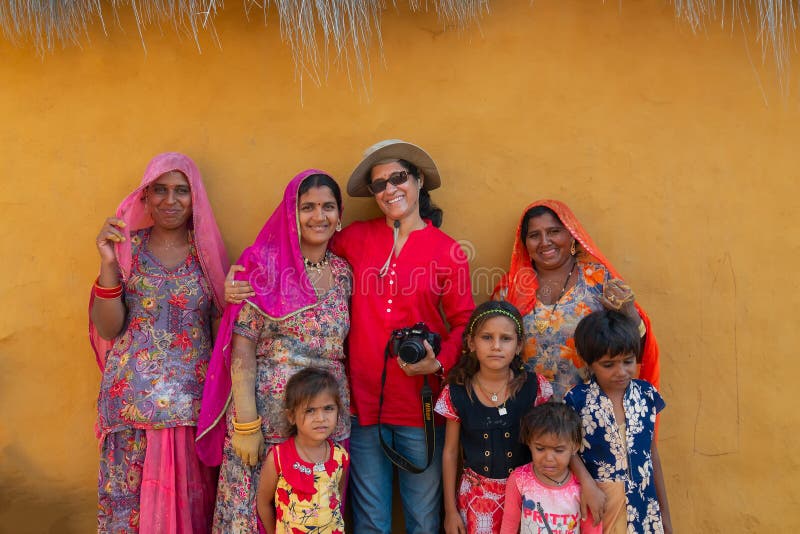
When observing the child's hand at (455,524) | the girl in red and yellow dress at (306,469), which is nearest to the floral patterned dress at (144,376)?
the girl in red and yellow dress at (306,469)

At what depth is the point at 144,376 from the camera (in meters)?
3.00

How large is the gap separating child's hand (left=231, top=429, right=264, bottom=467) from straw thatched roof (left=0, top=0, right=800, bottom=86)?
5.93 ft

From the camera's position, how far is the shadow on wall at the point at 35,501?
350 cm

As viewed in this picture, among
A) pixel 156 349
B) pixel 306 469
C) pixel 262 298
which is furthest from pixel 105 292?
pixel 306 469

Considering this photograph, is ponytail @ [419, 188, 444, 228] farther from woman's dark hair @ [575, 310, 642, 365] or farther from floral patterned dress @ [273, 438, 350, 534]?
floral patterned dress @ [273, 438, 350, 534]

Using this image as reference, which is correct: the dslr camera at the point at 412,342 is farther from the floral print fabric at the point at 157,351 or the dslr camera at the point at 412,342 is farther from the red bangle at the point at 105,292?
the red bangle at the point at 105,292

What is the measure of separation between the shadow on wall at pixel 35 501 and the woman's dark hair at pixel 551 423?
7.55ft

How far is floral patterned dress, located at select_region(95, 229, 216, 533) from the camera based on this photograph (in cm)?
298

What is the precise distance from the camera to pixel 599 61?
3.42 meters

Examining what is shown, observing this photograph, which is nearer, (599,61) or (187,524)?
(187,524)

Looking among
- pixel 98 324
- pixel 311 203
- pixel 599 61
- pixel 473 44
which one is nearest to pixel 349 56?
pixel 473 44

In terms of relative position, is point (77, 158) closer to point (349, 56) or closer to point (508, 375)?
point (349, 56)

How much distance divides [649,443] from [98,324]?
2.44m

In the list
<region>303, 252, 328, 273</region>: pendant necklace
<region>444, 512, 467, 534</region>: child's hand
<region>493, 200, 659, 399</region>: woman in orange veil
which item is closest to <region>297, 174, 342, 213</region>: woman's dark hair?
<region>303, 252, 328, 273</region>: pendant necklace
